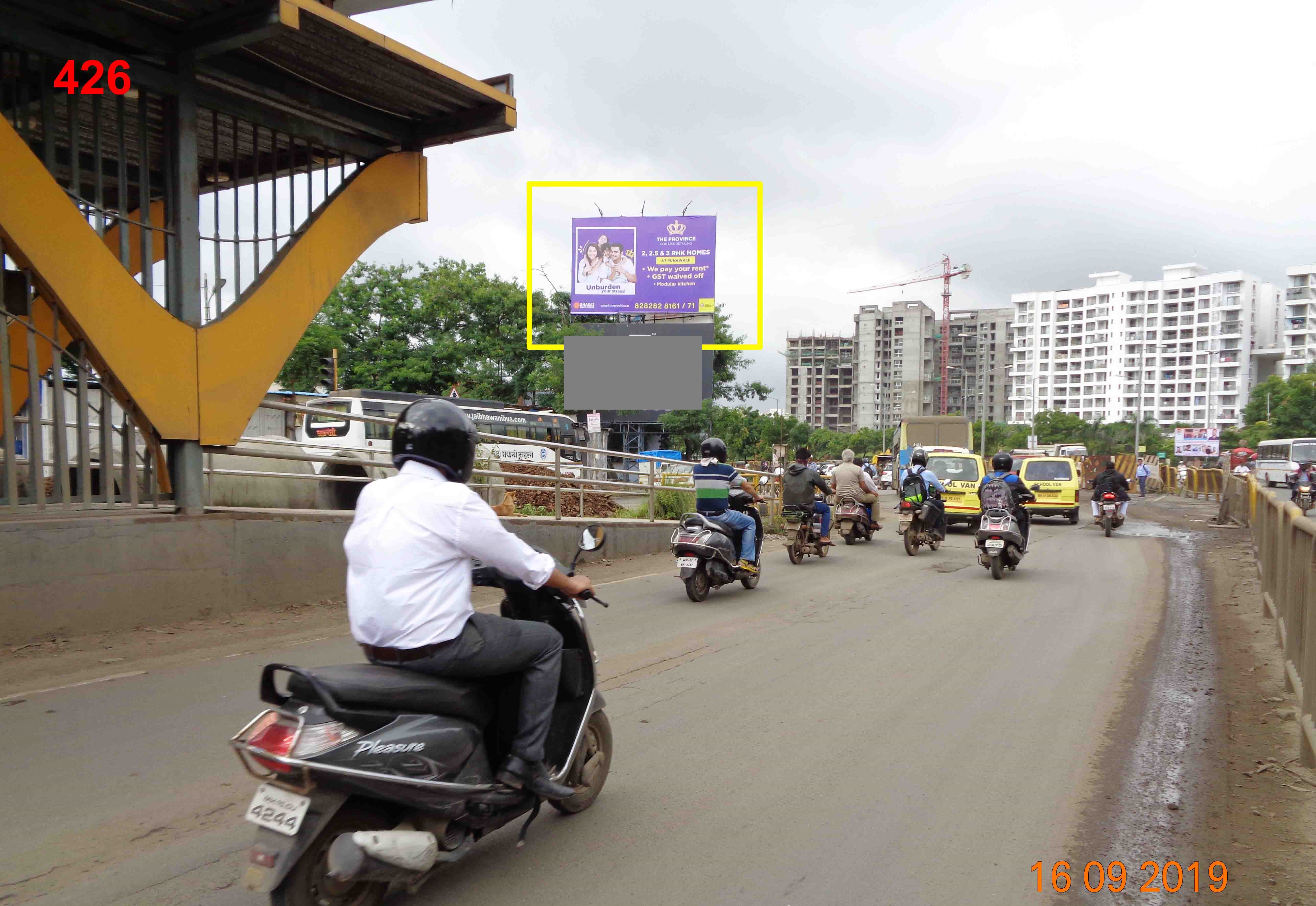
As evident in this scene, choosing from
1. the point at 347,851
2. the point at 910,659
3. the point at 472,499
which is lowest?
the point at 910,659

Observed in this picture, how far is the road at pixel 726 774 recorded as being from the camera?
134 inches

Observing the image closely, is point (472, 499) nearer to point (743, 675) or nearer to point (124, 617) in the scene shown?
point (743, 675)

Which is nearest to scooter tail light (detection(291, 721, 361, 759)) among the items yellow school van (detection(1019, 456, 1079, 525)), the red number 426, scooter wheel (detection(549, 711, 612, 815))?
scooter wheel (detection(549, 711, 612, 815))

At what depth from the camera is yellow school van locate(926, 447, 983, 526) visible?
62.6ft

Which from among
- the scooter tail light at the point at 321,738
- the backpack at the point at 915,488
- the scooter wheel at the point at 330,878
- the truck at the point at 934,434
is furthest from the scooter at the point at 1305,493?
the scooter tail light at the point at 321,738

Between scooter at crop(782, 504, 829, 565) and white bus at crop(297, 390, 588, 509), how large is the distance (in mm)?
3237

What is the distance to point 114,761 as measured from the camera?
4.58 metres

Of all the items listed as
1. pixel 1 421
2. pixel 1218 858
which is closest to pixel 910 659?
pixel 1218 858

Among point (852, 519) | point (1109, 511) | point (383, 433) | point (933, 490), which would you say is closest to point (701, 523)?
point (933, 490)

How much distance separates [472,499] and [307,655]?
14.8 feet

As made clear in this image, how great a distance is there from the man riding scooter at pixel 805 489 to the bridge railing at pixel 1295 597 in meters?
5.50

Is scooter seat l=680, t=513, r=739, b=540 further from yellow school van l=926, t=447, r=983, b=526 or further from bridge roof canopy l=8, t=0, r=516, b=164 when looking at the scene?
yellow school van l=926, t=447, r=983, b=526

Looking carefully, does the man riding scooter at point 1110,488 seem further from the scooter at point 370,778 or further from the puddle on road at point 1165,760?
the scooter at point 370,778
